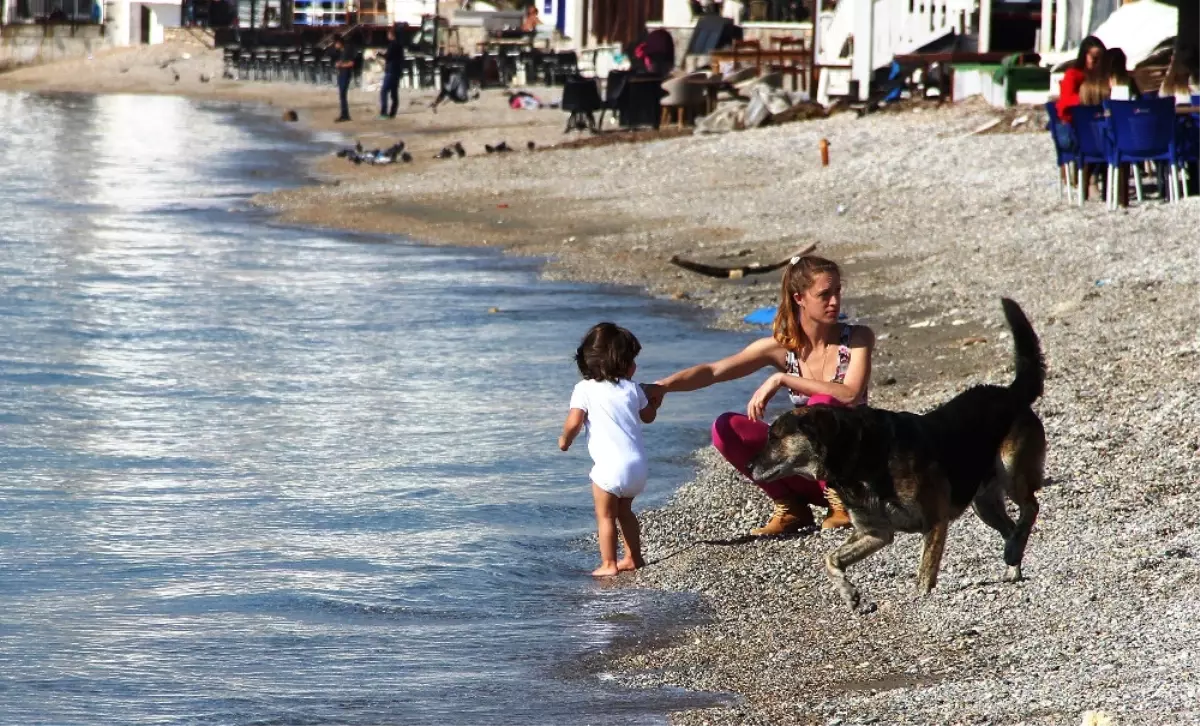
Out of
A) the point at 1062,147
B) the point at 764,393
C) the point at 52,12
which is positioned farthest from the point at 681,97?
the point at 52,12

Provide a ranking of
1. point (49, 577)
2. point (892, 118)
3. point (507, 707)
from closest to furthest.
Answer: point (507, 707) < point (49, 577) < point (892, 118)

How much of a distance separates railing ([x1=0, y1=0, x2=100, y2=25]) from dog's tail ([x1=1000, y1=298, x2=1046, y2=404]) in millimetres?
83407

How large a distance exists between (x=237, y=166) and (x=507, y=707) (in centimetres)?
2924

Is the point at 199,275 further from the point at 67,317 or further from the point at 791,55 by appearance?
the point at 791,55

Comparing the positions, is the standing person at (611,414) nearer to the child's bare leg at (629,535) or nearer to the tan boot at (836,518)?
the child's bare leg at (629,535)

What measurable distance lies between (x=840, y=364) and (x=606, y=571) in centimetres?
161

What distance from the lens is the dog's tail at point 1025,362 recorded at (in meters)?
6.21

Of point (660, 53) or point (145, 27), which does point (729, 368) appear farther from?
point (145, 27)

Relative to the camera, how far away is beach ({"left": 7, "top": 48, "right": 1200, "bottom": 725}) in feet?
19.1

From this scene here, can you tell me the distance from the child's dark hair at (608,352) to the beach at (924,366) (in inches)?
39.4

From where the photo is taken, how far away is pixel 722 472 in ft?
A: 30.5

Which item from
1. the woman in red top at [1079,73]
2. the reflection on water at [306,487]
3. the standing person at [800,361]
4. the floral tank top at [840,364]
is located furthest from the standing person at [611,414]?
the woman in red top at [1079,73]

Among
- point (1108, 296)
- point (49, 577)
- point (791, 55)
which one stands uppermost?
point (791, 55)

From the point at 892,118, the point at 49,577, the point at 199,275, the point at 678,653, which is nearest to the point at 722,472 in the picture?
the point at 678,653
